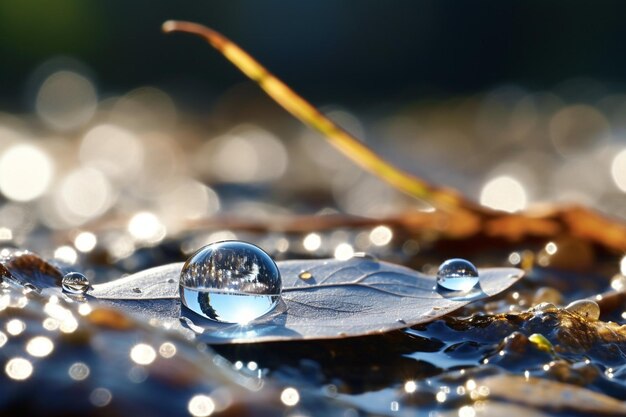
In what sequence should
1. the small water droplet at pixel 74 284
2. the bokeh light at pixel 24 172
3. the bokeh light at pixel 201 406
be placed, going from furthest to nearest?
the bokeh light at pixel 24 172, the small water droplet at pixel 74 284, the bokeh light at pixel 201 406

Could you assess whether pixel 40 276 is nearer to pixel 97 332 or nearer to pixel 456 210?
pixel 97 332

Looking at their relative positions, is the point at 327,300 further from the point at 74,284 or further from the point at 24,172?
the point at 24,172

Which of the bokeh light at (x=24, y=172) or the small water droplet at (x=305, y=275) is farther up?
the bokeh light at (x=24, y=172)

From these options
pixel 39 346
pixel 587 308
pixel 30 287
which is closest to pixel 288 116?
pixel 587 308

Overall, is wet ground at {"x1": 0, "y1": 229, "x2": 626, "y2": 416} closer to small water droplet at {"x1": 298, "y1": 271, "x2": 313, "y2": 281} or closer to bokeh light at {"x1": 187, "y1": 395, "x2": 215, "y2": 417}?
bokeh light at {"x1": 187, "y1": 395, "x2": 215, "y2": 417}

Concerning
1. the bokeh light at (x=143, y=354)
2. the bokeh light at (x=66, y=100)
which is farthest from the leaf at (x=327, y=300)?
the bokeh light at (x=66, y=100)

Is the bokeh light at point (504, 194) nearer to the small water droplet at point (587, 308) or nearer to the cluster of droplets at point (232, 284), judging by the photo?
the small water droplet at point (587, 308)
